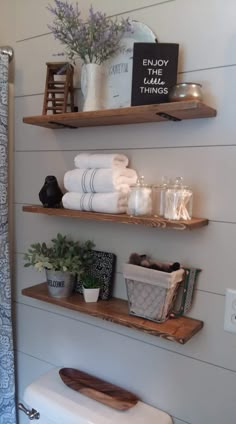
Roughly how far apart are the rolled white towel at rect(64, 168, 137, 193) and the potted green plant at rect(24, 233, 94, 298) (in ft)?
0.73

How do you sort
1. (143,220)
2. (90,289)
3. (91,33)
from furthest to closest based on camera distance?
(90,289), (91,33), (143,220)

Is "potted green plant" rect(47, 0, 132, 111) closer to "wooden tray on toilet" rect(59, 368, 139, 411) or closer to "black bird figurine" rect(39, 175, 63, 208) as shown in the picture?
"black bird figurine" rect(39, 175, 63, 208)

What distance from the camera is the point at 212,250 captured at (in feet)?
3.49

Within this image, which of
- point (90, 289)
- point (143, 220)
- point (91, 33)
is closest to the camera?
point (143, 220)

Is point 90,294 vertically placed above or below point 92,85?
below

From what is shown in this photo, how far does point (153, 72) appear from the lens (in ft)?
3.43

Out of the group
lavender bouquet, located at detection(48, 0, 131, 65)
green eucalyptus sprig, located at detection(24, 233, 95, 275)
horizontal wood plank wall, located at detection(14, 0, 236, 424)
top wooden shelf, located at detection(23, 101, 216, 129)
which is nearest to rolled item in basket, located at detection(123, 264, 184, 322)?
horizontal wood plank wall, located at detection(14, 0, 236, 424)

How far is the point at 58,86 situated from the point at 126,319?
2.75ft

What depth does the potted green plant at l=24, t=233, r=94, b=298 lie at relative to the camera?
1.24m

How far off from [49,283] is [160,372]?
477 millimetres

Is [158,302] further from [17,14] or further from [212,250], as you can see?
[17,14]

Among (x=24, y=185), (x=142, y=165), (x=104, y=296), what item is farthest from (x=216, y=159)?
(x=24, y=185)

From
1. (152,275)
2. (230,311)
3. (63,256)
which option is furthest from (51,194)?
(230,311)

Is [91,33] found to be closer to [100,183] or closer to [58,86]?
[58,86]
